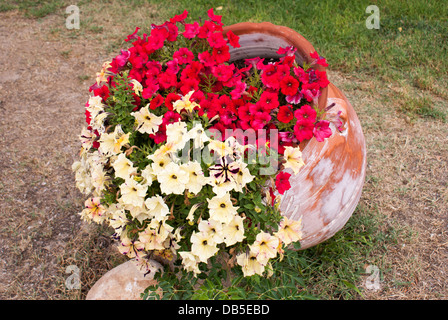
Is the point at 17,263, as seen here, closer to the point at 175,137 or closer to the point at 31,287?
the point at 31,287

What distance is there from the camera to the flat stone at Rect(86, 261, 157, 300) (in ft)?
6.55

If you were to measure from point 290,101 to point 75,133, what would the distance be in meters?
2.16

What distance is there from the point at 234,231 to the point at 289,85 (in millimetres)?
690

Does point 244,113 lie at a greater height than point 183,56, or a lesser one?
lesser

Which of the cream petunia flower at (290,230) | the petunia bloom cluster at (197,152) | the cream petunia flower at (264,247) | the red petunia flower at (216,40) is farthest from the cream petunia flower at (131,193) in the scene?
the red petunia flower at (216,40)

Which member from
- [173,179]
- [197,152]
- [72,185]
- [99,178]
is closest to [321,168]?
[197,152]

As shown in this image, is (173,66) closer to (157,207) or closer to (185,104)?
(185,104)

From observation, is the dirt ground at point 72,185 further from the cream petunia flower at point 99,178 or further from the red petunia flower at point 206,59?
the red petunia flower at point 206,59

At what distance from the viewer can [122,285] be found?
2.02m

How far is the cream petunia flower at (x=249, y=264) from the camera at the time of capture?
1.57 m

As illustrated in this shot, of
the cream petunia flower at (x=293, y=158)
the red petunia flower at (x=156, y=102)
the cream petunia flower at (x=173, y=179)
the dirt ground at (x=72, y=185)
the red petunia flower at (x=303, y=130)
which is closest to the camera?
the cream petunia flower at (x=173, y=179)

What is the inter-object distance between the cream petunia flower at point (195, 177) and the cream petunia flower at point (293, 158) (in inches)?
12.6
